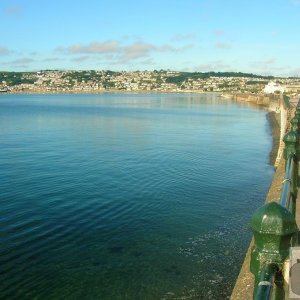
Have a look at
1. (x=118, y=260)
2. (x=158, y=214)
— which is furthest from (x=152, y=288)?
(x=158, y=214)

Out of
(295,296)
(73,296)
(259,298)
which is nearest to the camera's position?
(295,296)

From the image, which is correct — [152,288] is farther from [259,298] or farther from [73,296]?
[259,298]

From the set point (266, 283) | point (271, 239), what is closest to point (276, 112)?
point (271, 239)

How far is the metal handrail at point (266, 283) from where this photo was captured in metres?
2.37

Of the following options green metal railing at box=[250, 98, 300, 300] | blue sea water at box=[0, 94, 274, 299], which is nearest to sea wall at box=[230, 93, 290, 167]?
blue sea water at box=[0, 94, 274, 299]

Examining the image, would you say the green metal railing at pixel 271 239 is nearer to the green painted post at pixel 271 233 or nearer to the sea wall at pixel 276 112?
the green painted post at pixel 271 233

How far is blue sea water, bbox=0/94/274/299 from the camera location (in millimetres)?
13852

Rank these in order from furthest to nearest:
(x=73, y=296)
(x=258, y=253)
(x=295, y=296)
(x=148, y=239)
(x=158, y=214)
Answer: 1. (x=158, y=214)
2. (x=148, y=239)
3. (x=73, y=296)
4. (x=258, y=253)
5. (x=295, y=296)

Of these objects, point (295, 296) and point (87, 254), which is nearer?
point (295, 296)

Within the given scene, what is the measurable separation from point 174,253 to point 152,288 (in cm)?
300

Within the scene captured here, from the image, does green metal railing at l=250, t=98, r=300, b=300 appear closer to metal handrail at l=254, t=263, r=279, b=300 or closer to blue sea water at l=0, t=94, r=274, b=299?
metal handrail at l=254, t=263, r=279, b=300

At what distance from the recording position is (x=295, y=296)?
2.18 m

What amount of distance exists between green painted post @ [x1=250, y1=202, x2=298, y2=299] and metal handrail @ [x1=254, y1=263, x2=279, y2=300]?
36 mm

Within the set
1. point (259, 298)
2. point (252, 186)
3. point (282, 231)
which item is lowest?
point (252, 186)
